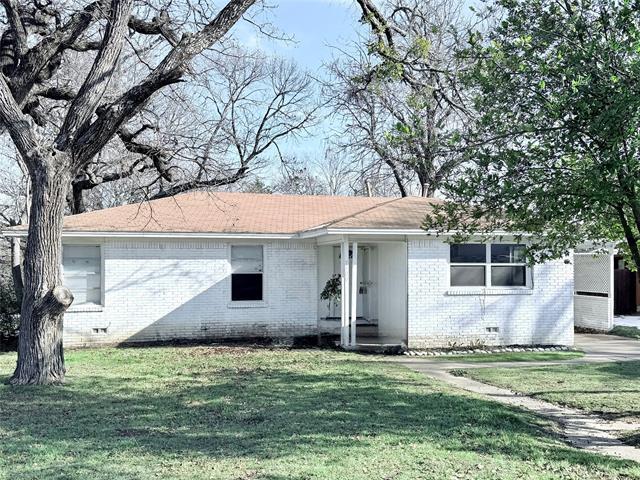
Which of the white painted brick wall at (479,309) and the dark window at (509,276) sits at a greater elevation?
the dark window at (509,276)

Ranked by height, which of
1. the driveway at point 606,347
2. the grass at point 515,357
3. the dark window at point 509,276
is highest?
the dark window at point 509,276

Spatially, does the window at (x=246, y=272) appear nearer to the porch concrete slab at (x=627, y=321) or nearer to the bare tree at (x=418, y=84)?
the bare tree at (x=418, y=84)

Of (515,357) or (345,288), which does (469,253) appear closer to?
(515,357)

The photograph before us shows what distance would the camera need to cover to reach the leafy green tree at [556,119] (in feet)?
20.3

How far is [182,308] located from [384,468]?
1120 cm

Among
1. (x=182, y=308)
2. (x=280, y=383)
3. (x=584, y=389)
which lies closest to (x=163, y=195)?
(x=182, y=308)

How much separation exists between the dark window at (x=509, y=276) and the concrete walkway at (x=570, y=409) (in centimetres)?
221

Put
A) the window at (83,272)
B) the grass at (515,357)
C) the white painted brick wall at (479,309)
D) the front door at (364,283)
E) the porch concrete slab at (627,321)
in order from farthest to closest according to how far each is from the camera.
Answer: the porch concrete slab at (627,321) < the front door at (364,283) < the window at (83,272) < the white painted brick wall at (479,309) < the grass at (515,357)

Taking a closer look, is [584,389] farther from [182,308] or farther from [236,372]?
[182,308]

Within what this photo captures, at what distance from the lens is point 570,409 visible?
29.0 ft

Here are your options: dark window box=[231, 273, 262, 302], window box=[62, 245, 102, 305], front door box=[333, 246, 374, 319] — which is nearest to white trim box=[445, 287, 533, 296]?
front door box=[333, 246, 374, 319]

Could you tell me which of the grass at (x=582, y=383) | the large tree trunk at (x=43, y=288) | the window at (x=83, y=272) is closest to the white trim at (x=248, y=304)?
the window at (x=83, y=272)

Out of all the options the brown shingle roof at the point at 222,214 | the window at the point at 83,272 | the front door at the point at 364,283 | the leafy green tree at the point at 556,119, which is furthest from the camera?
the front door at the point at 364,283

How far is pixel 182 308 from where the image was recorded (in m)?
16.2
